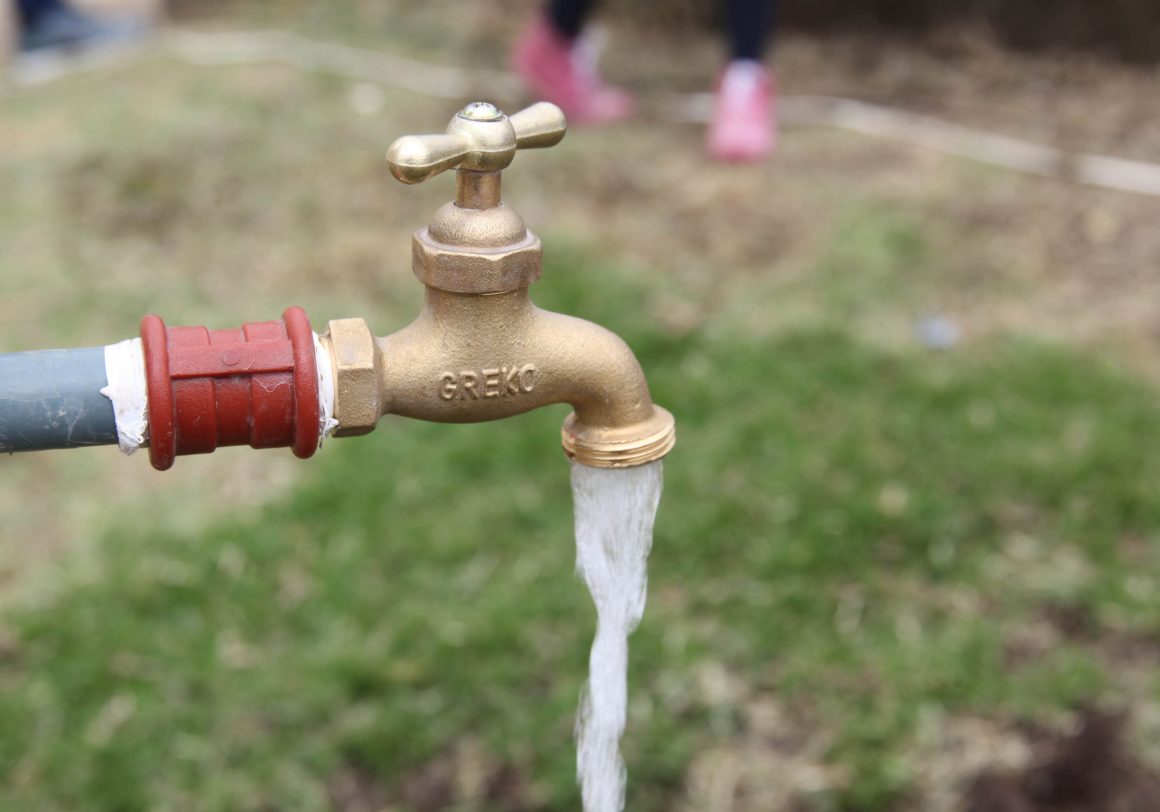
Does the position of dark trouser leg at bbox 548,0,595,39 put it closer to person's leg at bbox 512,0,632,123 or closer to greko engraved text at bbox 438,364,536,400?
person's leg at bbox 512,0,632,123

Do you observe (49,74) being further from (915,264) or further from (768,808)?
(768,808)

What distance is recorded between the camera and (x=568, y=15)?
3.66m

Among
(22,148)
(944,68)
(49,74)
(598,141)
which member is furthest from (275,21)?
(944,68)

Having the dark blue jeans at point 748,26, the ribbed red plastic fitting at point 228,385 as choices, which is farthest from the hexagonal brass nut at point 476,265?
the dark blue jeans at point 748,26

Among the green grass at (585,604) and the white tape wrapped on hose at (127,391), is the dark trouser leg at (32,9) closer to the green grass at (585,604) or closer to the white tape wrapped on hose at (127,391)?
the green grass at (585,604)

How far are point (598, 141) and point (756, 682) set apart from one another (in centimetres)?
203

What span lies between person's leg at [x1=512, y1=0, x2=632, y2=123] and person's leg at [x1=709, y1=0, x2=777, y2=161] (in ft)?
1.28

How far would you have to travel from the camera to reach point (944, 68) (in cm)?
410

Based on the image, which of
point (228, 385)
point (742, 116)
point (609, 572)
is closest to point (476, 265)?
point (228, 385)

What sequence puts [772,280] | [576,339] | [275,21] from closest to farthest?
[576,339], [772,280], [275,21]

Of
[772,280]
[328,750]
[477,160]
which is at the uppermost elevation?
[477,160]

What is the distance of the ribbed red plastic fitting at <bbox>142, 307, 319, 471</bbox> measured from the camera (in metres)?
0.92

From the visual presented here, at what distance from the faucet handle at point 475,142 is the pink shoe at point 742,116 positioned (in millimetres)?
2479

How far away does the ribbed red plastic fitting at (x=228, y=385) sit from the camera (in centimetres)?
92
